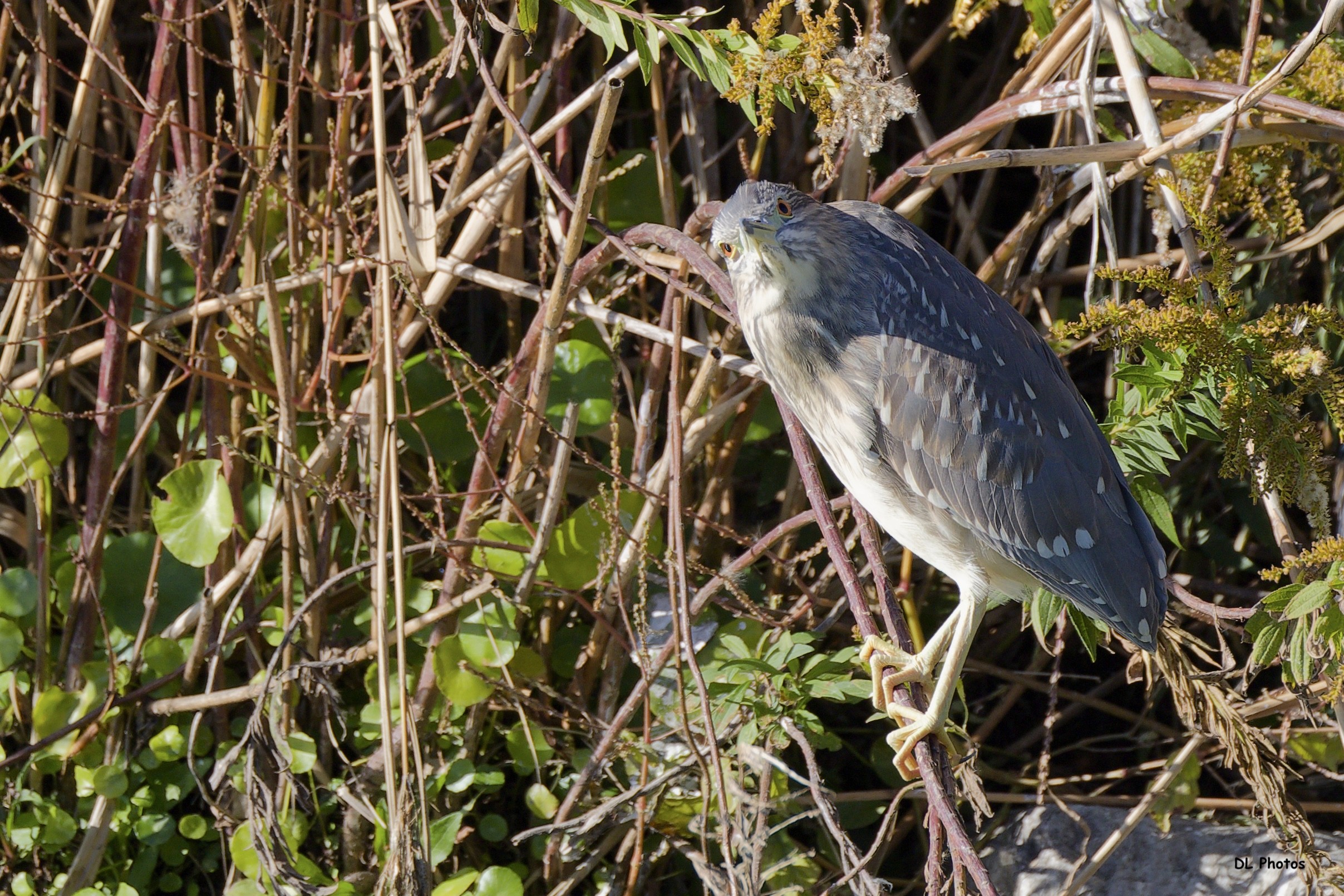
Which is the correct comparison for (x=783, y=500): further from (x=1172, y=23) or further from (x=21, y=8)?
(x=21, y=8)

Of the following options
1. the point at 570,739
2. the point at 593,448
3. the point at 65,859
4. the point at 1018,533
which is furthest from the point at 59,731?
the point at 1018,533

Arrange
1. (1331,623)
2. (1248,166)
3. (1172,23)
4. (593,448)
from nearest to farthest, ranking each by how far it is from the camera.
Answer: (1331,623)
(1248,166)
(1172,23)
(593,448)

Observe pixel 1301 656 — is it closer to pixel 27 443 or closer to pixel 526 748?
pixel 526 748

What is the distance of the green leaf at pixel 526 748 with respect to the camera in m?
2.34

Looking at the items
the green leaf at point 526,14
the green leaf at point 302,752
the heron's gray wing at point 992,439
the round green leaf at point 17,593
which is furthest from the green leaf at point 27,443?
the heron's gray wing at point 992,439

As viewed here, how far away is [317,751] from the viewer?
240 centimetres

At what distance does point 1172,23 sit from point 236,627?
2.29 metres

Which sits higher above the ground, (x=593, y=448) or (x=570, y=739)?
(x=593, y=448)

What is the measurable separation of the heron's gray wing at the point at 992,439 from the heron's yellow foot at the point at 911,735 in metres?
0.30

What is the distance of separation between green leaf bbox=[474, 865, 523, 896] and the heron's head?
1.18m

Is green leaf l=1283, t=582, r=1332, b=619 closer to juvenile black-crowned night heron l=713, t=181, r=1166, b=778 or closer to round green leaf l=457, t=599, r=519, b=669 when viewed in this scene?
juvenile black-crowned night heron l=713, t=181, r=1166, b=778

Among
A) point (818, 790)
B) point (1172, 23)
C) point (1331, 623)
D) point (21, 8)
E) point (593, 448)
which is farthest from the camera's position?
point (593, 448)

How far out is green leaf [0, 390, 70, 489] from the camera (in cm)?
228

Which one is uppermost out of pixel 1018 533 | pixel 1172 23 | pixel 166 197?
pixel 1172 23
